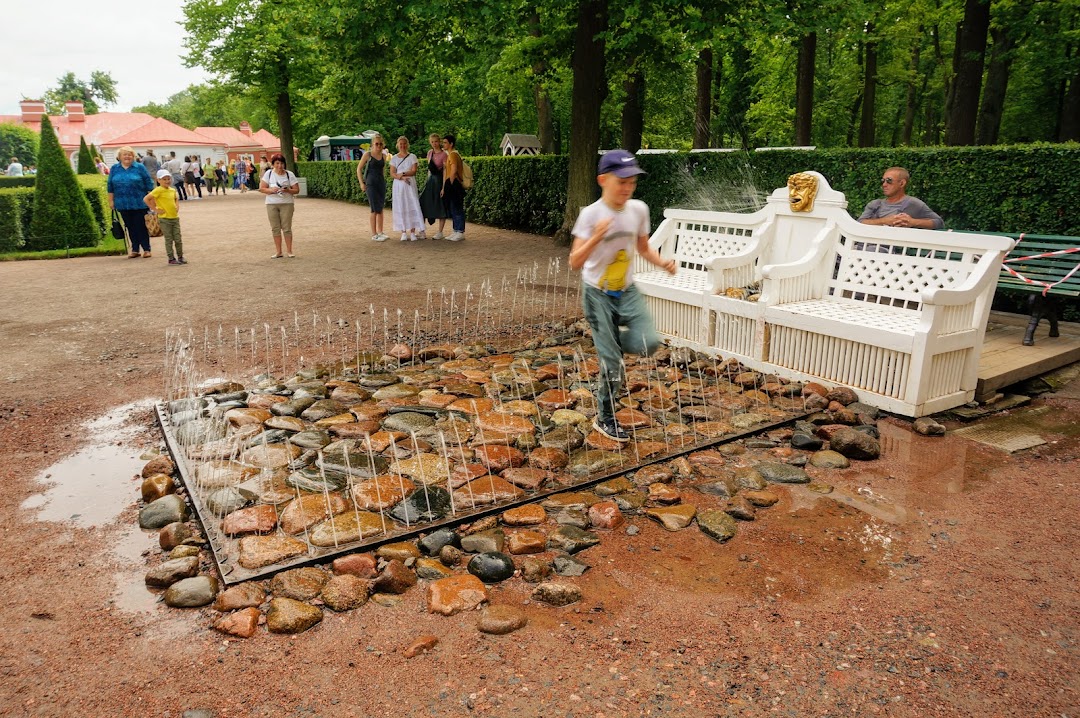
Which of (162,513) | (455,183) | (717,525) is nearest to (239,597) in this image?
(162,513)

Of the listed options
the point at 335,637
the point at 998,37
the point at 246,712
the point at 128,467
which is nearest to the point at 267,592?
the point at 335,637

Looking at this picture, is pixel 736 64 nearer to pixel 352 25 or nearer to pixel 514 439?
pixel 352 25

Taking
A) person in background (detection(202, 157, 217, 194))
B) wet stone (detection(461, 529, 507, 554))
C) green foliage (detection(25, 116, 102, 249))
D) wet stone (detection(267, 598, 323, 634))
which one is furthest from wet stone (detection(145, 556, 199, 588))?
person in background (detection(202, 157, 217, 194))

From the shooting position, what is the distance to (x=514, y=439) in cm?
509

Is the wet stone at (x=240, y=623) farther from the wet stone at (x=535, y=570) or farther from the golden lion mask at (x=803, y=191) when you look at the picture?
the golden lion mask at (x=803, y=191)

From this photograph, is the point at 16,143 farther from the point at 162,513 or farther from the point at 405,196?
the point at 162,513

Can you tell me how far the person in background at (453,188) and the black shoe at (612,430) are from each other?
10.3 metres

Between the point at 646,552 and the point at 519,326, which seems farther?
the point at 519,326

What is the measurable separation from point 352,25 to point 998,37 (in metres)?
16.3

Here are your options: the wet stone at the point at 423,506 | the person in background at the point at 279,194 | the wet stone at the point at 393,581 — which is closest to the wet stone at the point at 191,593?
the wet stone at the point at 393,581

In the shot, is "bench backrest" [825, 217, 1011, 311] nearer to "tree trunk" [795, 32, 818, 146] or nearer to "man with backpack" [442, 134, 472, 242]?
"man with backpack" [442, 134, 472, 242]

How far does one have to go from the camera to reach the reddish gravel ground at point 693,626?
268cm

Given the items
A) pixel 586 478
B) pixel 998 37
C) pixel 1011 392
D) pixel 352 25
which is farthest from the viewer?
pixel 998 37

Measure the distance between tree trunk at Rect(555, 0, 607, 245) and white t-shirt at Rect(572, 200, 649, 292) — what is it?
9.02m
